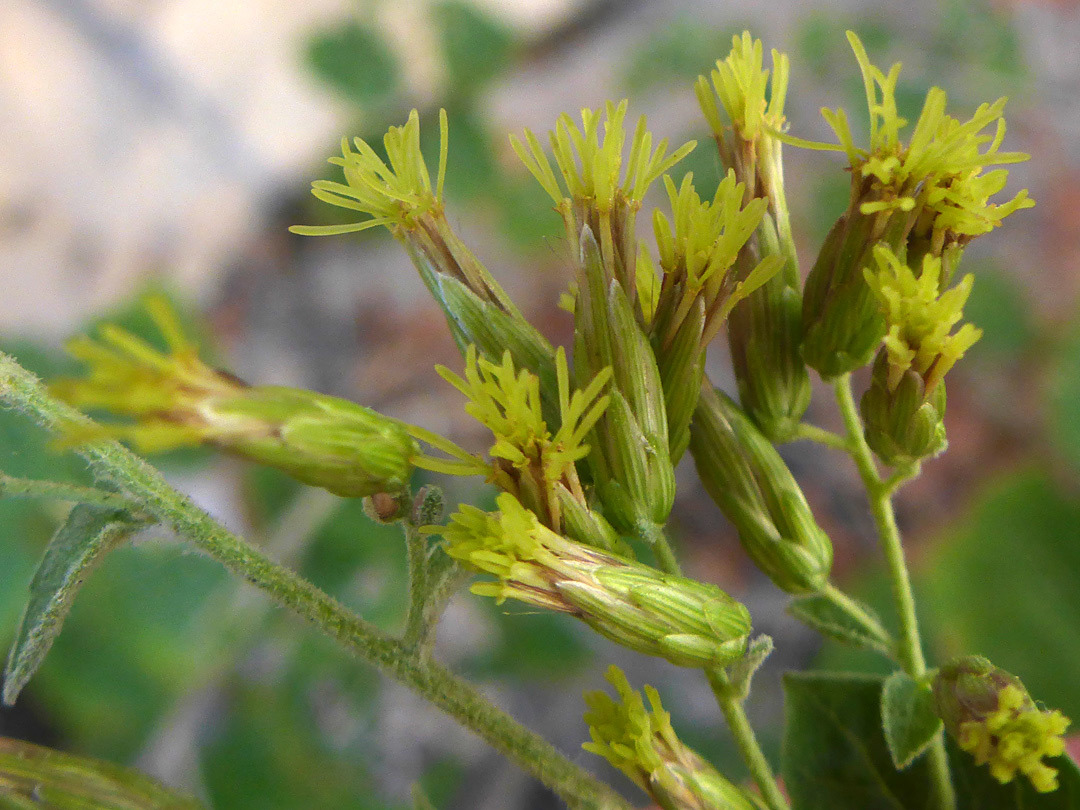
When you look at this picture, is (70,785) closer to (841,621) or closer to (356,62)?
(841,621)

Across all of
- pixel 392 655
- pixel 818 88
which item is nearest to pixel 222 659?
pixel 392 655

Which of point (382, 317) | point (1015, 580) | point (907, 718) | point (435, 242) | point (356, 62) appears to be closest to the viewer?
point (907, 718)

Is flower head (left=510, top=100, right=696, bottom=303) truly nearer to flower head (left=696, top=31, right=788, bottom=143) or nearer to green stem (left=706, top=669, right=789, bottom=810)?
flower head (left=696, top=31, right=788, bottom=143)

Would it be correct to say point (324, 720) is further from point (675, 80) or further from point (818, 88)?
point (818, 88)

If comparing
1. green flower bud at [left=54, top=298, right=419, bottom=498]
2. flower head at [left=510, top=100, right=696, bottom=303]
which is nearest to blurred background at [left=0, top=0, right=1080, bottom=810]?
flower head at [left=510, top=100, right=696, bottom=303]

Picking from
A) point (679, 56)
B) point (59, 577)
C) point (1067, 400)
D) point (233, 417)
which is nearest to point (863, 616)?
point (233, 417)
